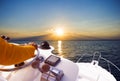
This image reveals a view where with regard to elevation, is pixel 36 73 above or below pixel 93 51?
above

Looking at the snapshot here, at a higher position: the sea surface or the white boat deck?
the white boat deck

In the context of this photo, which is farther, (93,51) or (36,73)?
(93,51)

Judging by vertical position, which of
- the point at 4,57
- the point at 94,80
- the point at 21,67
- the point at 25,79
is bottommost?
the point at 94,80

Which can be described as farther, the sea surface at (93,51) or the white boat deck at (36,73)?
the sea surface at (93,51)

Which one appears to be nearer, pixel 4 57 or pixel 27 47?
pixel 4 57

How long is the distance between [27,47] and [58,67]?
517mm

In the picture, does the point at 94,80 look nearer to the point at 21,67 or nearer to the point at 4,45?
the point at 21,67

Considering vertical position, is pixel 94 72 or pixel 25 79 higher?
pixel 25 79

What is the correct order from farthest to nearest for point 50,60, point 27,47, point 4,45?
point 50,60 → point 27,47 → point 4,45

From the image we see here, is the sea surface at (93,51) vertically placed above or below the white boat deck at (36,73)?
→ below

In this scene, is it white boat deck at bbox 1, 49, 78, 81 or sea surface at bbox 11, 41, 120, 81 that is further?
sea surface at bbox 11, 41, 120, 81

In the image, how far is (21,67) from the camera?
7.90 ft

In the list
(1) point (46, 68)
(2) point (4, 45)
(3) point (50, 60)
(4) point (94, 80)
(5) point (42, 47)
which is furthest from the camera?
(4) point (94, 80)

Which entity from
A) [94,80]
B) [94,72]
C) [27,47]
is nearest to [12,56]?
[27,47]
